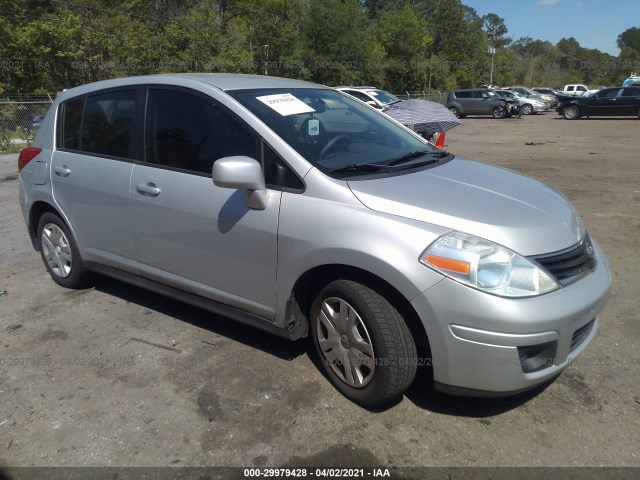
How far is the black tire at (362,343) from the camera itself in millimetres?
2520

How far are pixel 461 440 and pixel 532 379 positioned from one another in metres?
0.48

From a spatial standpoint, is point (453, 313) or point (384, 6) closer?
point (453, 313)

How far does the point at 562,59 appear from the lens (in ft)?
389

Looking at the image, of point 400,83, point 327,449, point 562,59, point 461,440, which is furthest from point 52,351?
point 562,59

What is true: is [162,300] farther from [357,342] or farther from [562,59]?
[562,59]

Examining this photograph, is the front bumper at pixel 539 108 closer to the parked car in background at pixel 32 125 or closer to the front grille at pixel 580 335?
the parked car in background at pixel 32 125

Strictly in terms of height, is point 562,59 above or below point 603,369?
above

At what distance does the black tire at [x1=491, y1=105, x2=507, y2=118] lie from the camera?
1191 inches

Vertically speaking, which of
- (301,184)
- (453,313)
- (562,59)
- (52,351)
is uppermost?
(562,59)

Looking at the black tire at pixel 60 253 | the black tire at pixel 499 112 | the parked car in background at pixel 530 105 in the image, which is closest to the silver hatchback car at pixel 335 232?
the black tire at pixel 60 253

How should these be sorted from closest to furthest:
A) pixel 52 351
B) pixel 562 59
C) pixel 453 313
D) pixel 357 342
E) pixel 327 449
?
pixel 453 313
pixel 327 449
pixel 357 342
pixel 52 351
pixel 562 59

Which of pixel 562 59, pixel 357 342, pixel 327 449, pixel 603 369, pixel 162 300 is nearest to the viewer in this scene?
pixel 327 449

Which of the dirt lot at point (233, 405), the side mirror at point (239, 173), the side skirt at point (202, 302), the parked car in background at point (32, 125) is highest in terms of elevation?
the side mirror at point (239, 173)

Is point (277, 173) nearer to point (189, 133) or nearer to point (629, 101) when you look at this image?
point (189, 133)
